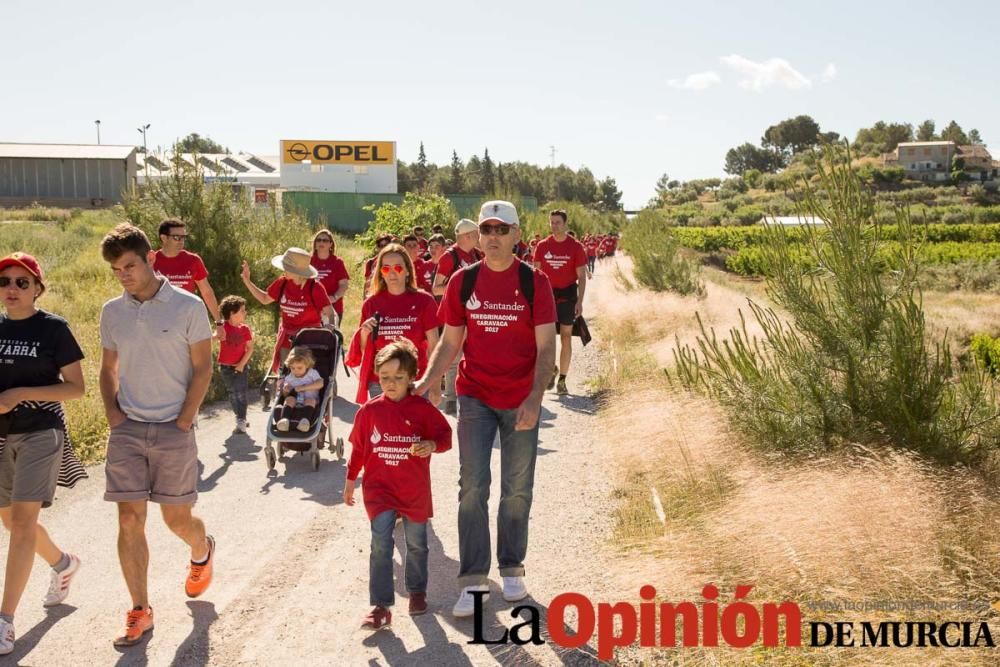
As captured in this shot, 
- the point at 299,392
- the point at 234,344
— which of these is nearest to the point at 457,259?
the point at 234,344

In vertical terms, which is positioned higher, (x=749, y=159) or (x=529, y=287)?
(x=749, y=159)

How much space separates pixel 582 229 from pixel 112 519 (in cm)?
5478

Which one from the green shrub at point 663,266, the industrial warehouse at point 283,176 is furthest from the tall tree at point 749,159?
the green shrub at point 663,266

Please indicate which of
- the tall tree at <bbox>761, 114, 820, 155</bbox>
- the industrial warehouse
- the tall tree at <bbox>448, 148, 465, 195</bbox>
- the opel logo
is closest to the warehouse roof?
the industrial warehouse

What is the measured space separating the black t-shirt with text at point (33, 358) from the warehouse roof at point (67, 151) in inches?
2626

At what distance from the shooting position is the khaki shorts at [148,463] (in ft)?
16.6

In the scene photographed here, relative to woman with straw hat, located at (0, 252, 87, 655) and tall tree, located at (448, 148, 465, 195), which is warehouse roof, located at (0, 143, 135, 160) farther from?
woman with straw hat, located at (0, 252, 87, 655)

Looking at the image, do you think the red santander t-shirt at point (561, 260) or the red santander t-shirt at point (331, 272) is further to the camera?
the red santander t-shirt at point (561, 260)

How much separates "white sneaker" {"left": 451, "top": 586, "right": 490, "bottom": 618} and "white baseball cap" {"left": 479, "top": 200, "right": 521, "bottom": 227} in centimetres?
210

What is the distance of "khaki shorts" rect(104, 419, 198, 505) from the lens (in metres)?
5.05

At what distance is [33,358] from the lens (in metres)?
5.12

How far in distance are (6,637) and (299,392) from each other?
4.08 metres

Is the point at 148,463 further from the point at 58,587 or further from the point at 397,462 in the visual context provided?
the point at 397,462

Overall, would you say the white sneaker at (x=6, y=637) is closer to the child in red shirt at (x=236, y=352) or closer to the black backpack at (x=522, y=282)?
the black backpack at (x=522, y=282)
